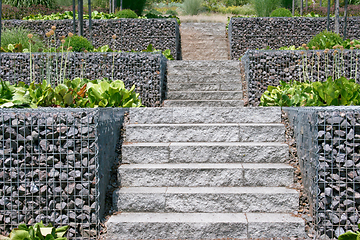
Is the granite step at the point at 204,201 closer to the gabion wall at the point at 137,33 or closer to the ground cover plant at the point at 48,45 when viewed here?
the ground cover plant at the point at 48,45

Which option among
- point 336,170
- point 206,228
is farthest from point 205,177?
point 336,170

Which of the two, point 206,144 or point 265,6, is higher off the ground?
point 265,6

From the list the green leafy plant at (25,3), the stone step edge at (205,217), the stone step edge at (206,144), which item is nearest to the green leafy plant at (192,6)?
the green leafy plant at (25,3)

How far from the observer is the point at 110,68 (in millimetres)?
5164

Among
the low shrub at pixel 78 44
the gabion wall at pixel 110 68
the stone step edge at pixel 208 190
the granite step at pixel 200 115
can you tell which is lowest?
the stone step edge at pixel 208 190

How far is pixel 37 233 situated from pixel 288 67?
167 inches

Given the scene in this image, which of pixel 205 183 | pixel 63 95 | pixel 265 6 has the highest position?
pixel 265 6

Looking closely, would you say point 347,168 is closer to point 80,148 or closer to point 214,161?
point 214,161

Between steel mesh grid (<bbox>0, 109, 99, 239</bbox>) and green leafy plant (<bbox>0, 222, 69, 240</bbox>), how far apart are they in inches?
5.1

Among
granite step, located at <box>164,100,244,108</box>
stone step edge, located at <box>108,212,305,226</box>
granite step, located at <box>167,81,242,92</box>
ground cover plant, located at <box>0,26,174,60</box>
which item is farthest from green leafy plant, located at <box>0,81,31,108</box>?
granite step, located at <box>167,81,242,92</box>

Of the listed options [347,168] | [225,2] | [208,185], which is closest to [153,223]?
[208,185]

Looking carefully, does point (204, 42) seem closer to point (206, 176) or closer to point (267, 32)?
A: point (267, 32)

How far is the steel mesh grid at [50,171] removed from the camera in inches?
92.4

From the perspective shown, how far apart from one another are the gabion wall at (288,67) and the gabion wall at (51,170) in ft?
10.6
